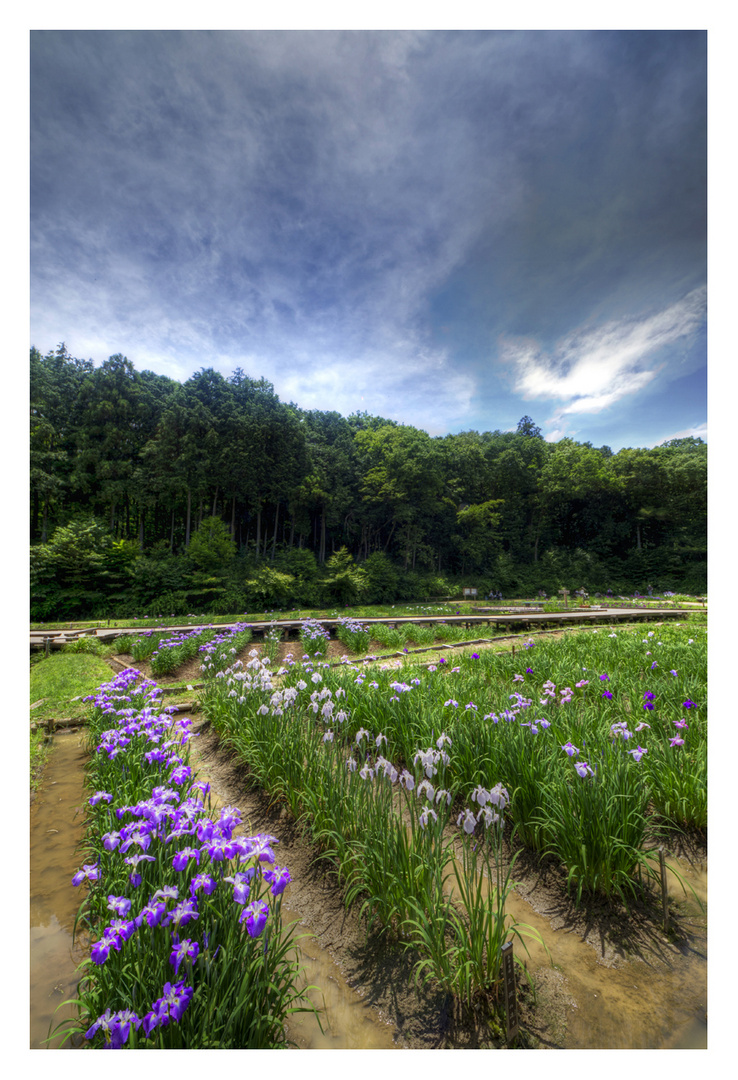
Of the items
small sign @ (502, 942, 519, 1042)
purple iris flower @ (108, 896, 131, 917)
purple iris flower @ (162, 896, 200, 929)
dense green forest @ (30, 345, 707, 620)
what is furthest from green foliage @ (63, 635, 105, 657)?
small sign @ (502, 942, 519, 1042)

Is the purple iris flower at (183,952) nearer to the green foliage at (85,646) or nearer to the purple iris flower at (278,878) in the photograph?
the purple iris flower at (278,878)

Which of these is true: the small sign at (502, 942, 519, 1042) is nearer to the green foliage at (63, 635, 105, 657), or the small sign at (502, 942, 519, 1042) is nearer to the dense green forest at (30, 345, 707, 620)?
the green foliage at (63, 635, 105, 657)

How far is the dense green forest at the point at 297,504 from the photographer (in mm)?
14141

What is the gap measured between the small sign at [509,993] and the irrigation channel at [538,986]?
98 millimetres

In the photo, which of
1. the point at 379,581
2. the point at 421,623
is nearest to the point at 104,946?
the point at 421,623

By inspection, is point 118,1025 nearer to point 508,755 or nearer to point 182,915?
point 182,915

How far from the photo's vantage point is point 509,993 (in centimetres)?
125

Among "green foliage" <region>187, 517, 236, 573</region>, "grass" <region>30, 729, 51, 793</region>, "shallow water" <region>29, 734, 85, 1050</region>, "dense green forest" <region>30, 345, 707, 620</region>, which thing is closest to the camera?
"shallow water" <region>29, 734, 85, 1050</region>

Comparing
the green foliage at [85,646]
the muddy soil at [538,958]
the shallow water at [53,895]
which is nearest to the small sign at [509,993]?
the muddy soil at [538,958]

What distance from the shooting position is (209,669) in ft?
17.8

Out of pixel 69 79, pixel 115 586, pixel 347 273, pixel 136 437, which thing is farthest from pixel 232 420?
pixel 69 79

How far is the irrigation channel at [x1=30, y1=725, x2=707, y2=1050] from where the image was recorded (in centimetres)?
131

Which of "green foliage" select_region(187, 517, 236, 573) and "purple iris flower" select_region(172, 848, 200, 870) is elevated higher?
"green foliage" select_region(187, 517, 236, 573)

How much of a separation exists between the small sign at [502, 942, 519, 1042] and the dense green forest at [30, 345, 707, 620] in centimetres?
1194
